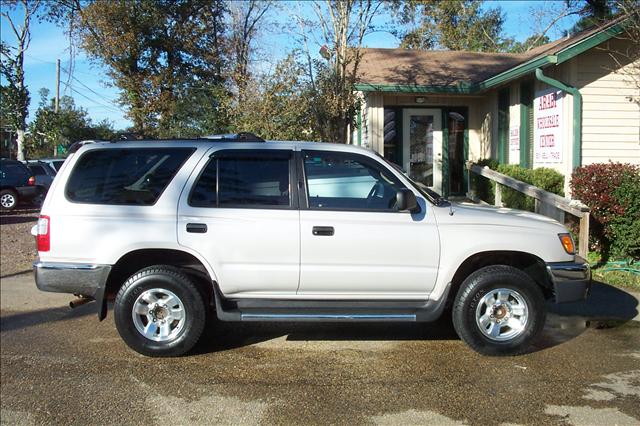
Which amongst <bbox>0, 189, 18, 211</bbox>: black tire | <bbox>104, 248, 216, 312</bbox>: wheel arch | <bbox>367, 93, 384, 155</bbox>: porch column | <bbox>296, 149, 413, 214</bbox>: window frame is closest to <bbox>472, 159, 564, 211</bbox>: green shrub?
<bbox>367, 93, 384, 155</bbox>: porch column

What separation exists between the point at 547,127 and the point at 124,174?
8.31 meters

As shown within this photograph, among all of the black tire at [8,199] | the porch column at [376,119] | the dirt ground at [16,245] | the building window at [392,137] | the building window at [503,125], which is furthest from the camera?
the black tire at [8,199]

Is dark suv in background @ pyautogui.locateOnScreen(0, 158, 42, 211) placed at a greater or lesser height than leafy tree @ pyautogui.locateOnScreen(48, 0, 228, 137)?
lesser

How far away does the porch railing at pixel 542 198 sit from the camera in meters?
8.14

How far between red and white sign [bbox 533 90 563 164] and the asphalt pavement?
15.6ft

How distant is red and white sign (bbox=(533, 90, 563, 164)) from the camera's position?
10273 mm

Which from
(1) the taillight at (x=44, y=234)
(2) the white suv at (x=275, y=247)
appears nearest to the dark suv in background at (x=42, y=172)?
(1) the taillight at (x=44, y=234)

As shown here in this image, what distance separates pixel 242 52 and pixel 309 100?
1493cm

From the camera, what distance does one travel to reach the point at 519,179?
10992 millimetres

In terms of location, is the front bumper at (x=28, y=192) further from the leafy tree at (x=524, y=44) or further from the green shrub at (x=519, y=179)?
the leafy tree at (x=524, y=44)

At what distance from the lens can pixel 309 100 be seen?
11.2 metres

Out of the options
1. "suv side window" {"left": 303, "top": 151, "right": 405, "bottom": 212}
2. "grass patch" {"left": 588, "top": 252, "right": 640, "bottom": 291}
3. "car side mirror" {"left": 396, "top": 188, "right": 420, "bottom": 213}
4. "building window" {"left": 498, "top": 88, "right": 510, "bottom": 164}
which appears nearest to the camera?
"car side mirror" {"left": 396, "top": 188, "right": 420, "bottom": 213}

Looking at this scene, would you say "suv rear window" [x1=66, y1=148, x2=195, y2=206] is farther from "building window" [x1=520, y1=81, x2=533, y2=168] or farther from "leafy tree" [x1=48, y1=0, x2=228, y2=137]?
"leafy tree" [x1=48, y1=0, x2=228, y2=137]

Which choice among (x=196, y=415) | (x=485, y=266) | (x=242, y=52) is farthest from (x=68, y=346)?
(x=242, y=52)
